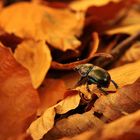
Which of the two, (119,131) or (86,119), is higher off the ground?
(119,131)

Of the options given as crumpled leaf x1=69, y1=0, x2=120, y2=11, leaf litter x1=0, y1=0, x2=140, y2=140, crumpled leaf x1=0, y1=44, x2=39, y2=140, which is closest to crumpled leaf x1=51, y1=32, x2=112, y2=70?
leaf litter x1=0, y1=0, x2=140, y2=140

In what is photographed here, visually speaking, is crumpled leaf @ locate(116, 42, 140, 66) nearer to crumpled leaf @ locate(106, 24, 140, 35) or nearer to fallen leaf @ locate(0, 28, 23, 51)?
crumpled leaf @ locate(106, 24, 140, 35)

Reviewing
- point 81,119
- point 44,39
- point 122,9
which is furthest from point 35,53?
point 122,9

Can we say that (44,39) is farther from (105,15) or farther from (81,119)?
(81,119)

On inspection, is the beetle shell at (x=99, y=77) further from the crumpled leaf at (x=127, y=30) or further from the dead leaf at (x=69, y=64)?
the crumpled leaf at (x=127, y=30)

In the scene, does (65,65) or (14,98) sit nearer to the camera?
(14,98)

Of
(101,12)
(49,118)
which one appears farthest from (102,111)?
(101,12)

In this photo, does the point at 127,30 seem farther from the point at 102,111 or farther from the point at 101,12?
the point at 102,111
